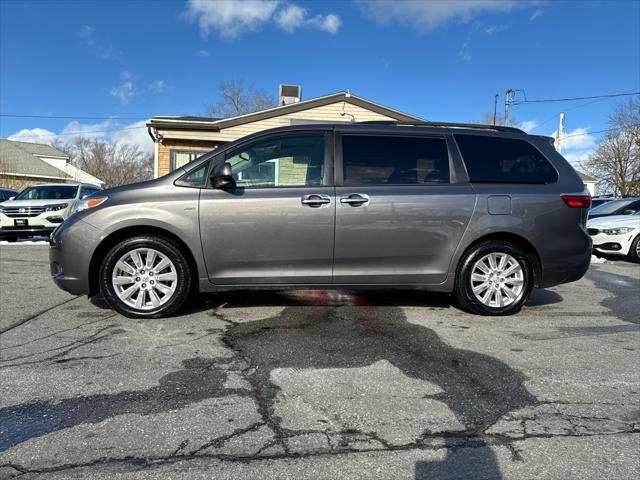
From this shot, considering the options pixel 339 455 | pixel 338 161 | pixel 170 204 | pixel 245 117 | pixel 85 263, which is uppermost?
pixel 245 117

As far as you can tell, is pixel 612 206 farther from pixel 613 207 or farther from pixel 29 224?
pixel 29 224

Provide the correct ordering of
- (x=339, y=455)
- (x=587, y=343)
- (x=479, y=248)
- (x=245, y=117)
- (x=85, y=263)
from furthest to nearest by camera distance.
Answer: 1. (x=245, y=117)
2. (x=479, y=248)
3. (x=85, y=263)
4. (x=587, y=343)
5. (x=339, y=455)

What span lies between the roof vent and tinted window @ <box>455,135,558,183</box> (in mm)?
15874

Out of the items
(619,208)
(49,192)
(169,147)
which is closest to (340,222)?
(619,208)

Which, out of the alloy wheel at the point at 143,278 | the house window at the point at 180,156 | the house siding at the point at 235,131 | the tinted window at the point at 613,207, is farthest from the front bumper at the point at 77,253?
the house window at the point at 180,156

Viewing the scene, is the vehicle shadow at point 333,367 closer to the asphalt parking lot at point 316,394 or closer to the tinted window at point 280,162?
the asphalt parking lot at point 316,394

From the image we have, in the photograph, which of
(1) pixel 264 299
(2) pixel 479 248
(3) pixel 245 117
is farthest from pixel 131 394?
(3) pixel 245 117

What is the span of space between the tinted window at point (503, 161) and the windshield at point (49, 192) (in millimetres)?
11428

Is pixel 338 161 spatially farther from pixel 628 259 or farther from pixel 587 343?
pixel 628 259

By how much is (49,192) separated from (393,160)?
1145 cm

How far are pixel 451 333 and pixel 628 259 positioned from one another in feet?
26.3

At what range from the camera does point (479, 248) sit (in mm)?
4289

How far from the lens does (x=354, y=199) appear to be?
407 cm

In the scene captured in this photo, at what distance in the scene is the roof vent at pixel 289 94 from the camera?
63.1ft
